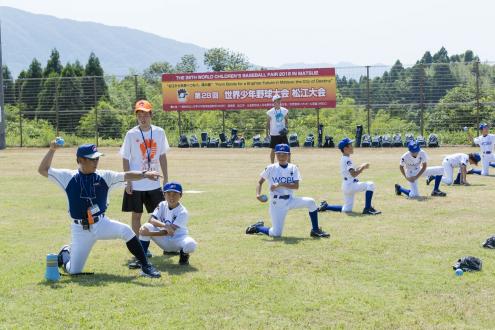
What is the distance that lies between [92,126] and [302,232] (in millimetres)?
30122

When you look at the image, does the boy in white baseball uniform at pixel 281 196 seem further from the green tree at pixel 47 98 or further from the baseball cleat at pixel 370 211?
the green tree at pixel 47 98

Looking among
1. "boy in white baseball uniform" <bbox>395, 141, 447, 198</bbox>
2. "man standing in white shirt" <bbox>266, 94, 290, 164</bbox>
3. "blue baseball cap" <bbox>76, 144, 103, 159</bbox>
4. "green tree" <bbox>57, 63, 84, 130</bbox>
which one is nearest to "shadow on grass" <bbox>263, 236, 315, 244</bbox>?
"blue baseball cap" <bbox>76, 144, 103, 159</bbox>

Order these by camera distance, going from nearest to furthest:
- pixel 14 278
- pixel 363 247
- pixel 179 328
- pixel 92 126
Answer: pixel 179 328
pixel 14 278
pixel 363 247
pixel 92 126

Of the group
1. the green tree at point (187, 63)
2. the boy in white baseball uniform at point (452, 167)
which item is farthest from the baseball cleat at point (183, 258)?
the green tree at point (187, 63)

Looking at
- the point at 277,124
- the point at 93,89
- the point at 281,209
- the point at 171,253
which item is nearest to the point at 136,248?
the point at 171,253

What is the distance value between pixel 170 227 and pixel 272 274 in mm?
1550

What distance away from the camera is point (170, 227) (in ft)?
29.5

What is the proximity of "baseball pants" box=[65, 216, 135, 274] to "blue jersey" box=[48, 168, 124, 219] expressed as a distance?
0.53 feet

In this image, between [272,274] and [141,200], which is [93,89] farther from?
[272,274]

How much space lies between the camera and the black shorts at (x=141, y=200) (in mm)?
9398

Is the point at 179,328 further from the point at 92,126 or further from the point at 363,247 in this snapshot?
the point at 92,126

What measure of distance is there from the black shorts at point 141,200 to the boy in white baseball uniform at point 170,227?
8.8 inches

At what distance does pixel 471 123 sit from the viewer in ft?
112

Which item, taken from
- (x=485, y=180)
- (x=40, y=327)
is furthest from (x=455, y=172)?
(x=40, y=327)
